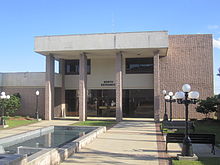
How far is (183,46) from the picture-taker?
1093 inches

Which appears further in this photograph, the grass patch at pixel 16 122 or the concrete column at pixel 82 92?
the concrete column at pixel 82 92

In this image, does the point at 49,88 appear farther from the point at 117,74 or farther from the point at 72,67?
the point at 117,74

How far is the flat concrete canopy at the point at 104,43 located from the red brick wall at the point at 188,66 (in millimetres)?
2798

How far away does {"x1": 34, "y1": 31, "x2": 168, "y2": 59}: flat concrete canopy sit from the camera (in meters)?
23.5

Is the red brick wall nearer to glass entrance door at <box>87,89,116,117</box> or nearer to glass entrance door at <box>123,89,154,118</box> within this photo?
glass entrance door at <box>123,89,154,118</box>

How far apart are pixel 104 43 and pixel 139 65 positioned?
6674 millimetres

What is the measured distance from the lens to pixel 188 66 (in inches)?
1083

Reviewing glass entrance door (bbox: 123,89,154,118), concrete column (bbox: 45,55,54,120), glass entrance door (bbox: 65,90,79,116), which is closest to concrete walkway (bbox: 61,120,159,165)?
concrete column (bbox: 45,55,54,120)

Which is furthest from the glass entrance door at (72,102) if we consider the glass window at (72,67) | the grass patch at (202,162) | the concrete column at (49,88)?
the grass patch at (202,162)

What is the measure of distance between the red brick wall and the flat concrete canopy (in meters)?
2.80

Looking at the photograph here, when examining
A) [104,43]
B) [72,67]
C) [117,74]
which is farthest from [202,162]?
[72,67]

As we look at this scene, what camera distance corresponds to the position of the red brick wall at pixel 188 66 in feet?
89.1

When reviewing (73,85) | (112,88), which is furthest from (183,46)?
(73,85)

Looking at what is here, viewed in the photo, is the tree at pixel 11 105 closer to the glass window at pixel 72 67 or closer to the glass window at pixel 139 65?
the glass window at pixel 72 67
